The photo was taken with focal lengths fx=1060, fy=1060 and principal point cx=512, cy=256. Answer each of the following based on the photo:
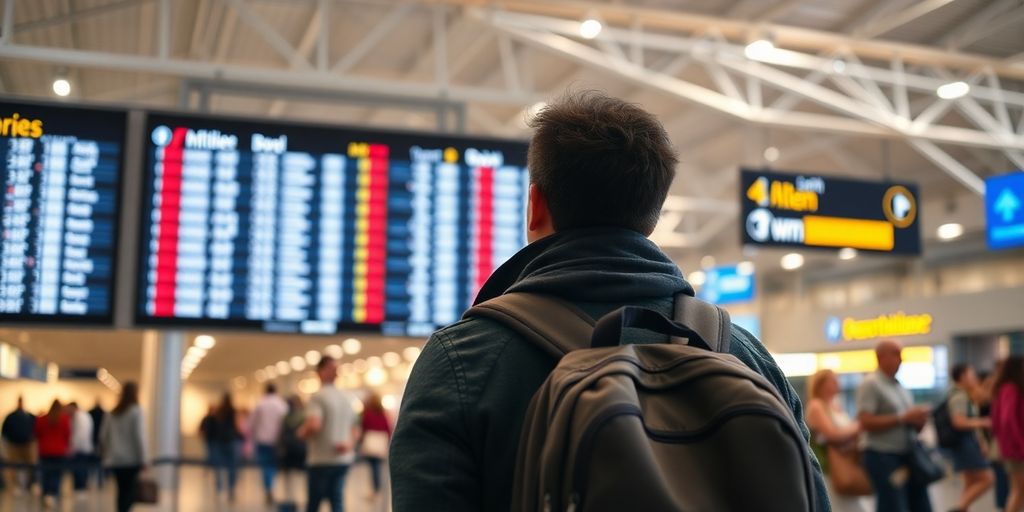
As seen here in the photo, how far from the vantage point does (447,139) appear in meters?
8.07

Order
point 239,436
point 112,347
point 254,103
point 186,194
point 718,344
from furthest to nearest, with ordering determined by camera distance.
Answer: point 112,347 → point 254,103 → point 239,436 → point 186,194 → point 718,344

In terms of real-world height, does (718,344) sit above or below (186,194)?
below

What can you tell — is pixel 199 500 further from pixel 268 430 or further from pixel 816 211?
pixel 816 211

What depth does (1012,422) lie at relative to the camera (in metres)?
8.36

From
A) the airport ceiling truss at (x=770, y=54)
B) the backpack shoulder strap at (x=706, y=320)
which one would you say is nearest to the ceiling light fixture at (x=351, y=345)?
the airport ceiling truss at (x=770, y=54)

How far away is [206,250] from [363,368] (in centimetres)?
4313

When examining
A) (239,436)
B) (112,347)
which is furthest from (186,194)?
(112,347)

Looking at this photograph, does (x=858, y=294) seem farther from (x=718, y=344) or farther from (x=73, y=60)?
(x=718, y=344)

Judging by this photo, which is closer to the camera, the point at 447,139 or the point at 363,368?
the point at 447,139

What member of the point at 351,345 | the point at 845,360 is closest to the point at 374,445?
the point at 845,360

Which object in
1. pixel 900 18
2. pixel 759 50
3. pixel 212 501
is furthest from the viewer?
pixel 212 501

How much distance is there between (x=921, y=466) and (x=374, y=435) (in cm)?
768

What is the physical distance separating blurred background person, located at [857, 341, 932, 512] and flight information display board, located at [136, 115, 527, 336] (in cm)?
286

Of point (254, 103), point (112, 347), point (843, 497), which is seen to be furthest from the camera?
point (112, 347)
